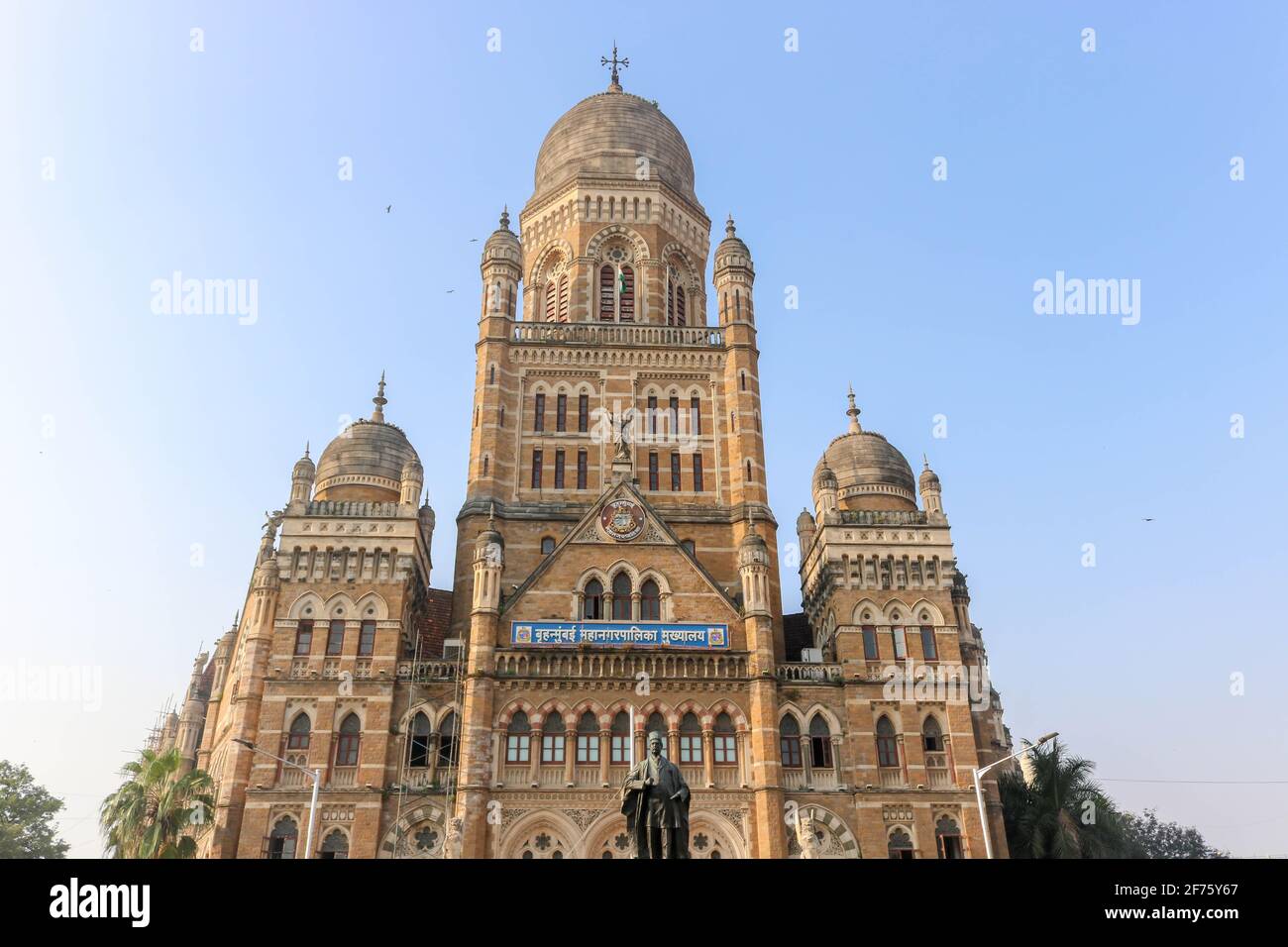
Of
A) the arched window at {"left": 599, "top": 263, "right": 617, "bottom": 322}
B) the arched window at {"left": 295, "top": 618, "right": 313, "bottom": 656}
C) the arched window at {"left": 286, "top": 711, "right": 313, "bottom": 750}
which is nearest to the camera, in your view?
the arched window at {"left": 286, "top": 711, "right": 313, "bottom": 750}

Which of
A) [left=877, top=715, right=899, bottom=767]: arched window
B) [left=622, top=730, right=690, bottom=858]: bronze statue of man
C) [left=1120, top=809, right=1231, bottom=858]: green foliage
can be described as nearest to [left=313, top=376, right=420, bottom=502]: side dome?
[left=877, top=715, right=899, bottom=767]: arched window

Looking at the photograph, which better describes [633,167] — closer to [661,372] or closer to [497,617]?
[661,372]

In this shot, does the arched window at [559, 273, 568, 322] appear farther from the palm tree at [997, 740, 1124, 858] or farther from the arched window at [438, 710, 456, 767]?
the palm tree at [997, 740, 1124, 858]

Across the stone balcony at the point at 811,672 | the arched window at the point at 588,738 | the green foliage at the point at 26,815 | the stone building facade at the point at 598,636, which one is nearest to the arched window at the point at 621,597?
the stone building facade at the point at 598,636

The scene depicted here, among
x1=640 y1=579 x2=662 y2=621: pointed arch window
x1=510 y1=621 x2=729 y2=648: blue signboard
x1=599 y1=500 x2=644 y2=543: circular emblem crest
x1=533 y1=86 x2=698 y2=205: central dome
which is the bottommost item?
x1=510 y1=621 x2=729 y2=648: blue signboard

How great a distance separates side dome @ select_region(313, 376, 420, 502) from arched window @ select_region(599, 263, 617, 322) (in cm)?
1196

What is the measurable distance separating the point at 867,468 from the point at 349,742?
79.5 ft

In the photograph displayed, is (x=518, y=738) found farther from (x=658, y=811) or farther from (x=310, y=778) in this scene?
(x=658, y=811)

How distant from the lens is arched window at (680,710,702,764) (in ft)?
118

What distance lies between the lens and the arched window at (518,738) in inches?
1395

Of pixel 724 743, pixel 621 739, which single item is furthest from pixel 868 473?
pixel 621 739

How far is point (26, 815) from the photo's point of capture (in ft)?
177

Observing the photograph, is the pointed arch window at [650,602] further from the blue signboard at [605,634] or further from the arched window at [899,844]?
the arched window at [899,844]
